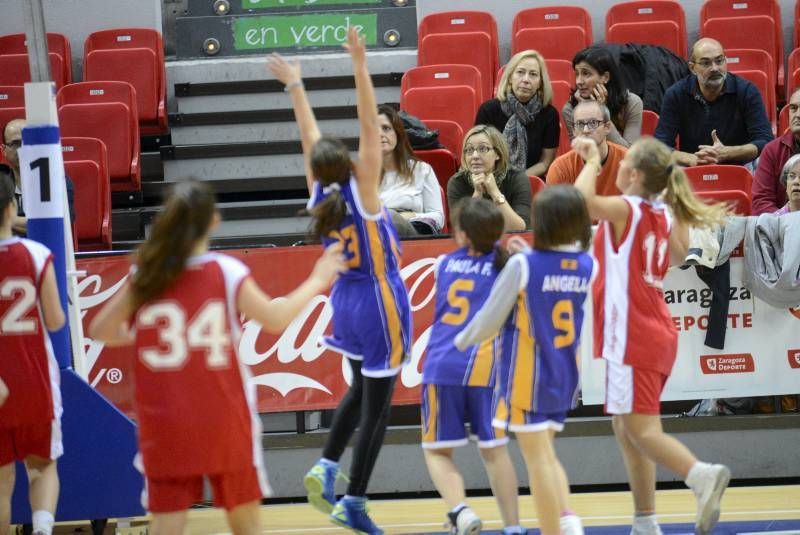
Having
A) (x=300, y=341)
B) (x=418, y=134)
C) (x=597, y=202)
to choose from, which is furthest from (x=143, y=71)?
(x=597, y=202)

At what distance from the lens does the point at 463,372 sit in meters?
5.25

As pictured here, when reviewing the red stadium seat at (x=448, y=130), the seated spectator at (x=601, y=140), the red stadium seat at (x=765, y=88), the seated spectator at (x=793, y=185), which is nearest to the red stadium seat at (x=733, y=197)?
the seated spectator at (x=793, y=185)

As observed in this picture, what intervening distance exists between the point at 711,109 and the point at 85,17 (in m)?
6.06

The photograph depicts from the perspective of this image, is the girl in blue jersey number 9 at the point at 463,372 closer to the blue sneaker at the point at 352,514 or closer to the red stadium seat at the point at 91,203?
the blue sneaker at the point at 352,514

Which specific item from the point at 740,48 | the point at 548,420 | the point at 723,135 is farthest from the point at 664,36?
the point at 548,420

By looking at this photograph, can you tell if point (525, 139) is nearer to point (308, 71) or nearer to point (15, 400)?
point (308, 71)

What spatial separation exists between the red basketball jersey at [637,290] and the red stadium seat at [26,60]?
268 inches

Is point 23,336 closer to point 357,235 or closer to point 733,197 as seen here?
point 357,235

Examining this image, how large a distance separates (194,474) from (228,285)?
1.97 ft

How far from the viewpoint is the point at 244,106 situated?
10.9 m

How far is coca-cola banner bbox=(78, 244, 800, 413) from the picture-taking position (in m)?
7.15

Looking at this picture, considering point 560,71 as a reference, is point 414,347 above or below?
below

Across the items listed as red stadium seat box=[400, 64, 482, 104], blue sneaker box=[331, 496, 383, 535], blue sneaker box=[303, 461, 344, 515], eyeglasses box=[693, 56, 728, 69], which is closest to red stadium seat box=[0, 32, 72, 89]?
red stadium seat box=[400, 64, 482, 104]

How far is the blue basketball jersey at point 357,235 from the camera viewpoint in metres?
5.27
